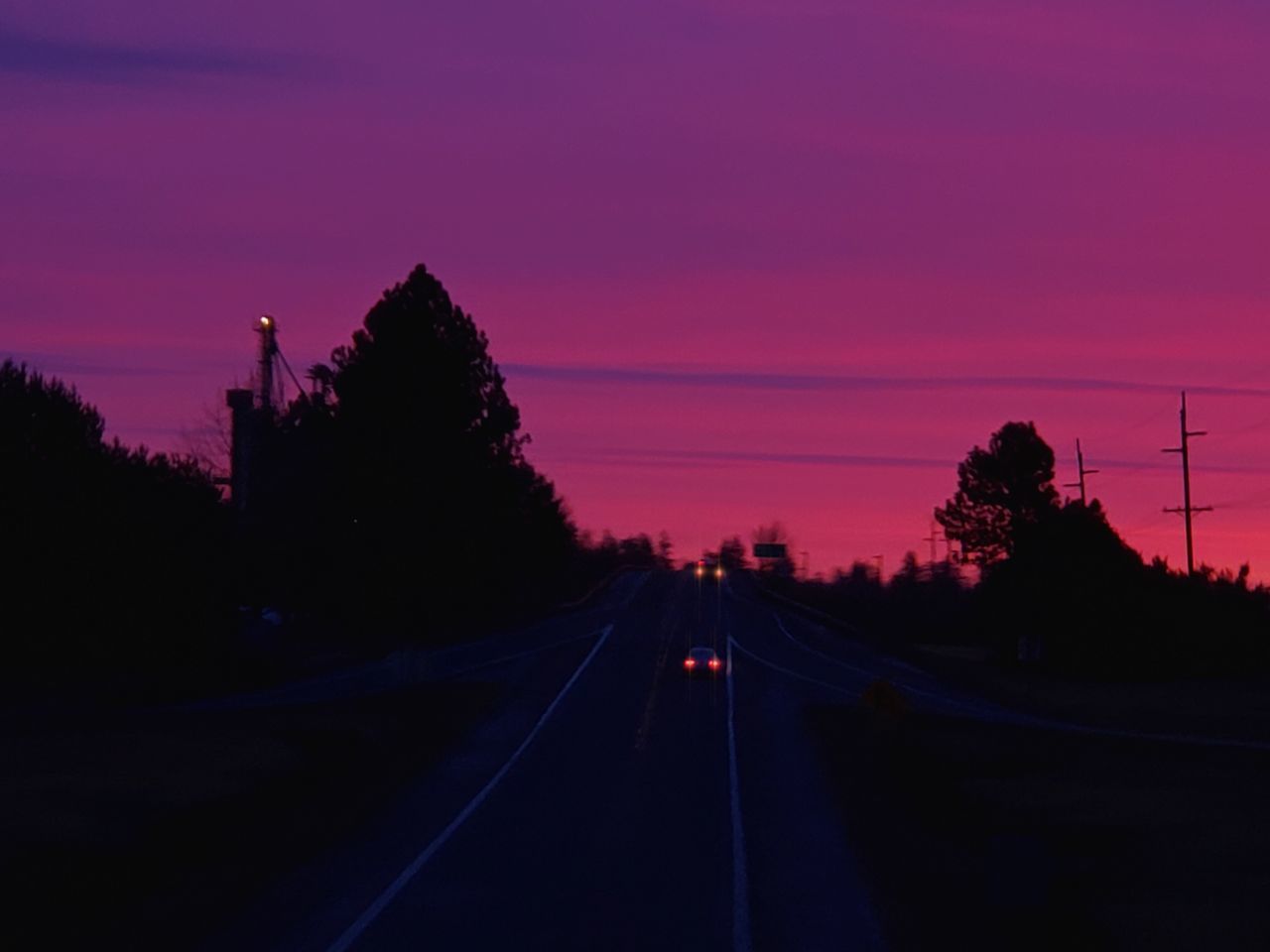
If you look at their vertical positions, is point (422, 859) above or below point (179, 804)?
below

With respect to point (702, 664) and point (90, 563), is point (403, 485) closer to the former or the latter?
point (702, 664)

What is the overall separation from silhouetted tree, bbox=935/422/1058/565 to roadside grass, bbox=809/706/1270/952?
84361 millimetres

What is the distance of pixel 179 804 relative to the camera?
2609 cm

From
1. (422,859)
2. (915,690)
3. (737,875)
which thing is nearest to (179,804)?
(422,859)

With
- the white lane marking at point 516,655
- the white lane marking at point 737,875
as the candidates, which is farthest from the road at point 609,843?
the white lane marking at point 516,655

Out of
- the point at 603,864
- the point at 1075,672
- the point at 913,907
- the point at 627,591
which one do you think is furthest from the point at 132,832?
the point at 627,591

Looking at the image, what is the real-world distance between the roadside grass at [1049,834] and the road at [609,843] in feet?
2.64

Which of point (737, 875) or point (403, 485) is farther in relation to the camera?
point (403, 485)

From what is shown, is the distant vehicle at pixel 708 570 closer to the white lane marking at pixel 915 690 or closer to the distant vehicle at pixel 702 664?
the white lane marking at pixel 915 690

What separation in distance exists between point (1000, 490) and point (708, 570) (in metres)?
23.7

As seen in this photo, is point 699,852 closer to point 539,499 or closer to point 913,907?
point 913,907

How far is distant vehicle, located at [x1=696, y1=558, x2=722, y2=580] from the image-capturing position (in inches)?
5399

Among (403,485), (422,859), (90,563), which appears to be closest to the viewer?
(422,859)

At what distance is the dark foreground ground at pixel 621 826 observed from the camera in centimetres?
1738
